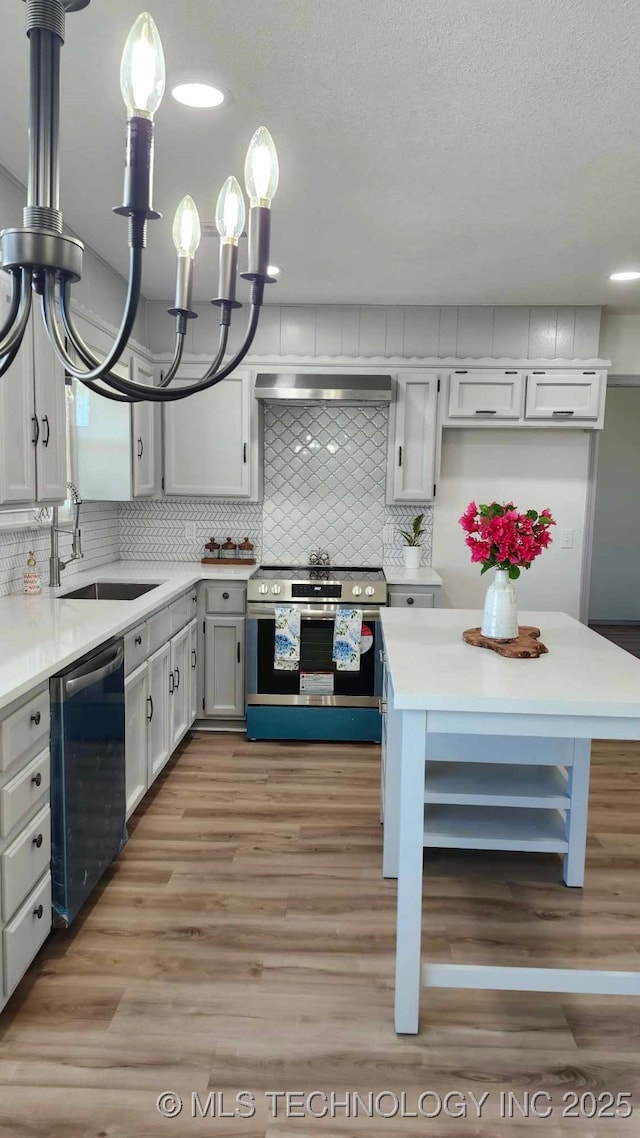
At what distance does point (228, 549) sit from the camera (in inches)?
193

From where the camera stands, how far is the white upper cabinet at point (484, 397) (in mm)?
4637

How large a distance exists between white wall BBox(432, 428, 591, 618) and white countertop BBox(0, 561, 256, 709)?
1.46 meters

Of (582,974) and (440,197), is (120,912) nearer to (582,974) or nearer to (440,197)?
(582,974)

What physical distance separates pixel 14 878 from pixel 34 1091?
1.61 ft

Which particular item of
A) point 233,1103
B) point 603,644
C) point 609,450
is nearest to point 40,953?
point 233,1103

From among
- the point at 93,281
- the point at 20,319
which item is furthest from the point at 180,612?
the point at 20,319

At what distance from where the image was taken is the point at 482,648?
257 cm

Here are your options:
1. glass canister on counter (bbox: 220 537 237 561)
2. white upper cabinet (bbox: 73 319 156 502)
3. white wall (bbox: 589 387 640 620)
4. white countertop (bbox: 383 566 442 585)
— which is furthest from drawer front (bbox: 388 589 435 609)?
white wall (bbox: 589 387 640 620)

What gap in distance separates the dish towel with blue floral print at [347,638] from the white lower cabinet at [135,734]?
128 centimetres

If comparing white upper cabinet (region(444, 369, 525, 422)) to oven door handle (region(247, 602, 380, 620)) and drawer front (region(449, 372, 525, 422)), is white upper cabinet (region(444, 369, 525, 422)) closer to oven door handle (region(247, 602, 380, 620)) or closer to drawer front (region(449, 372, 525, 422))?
drawer front (region(449, 372, 525, 422))

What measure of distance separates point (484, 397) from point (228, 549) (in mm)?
1863

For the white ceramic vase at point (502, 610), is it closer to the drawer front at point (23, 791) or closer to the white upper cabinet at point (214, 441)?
the drawer front at point (23, 791)

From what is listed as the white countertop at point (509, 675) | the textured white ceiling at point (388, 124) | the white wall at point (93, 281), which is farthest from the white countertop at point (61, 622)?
the textured white ceiling at point (388, 124)

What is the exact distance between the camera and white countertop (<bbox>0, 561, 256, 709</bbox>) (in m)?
2.15
